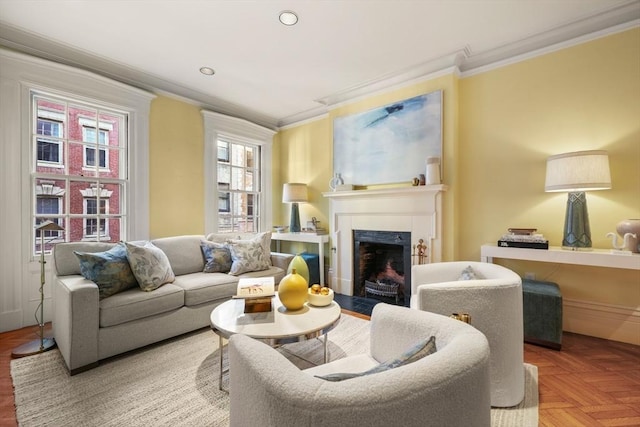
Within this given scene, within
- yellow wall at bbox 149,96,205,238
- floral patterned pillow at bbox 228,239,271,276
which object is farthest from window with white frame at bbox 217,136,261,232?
floral patterned pillow at bbox 228,239,271,276

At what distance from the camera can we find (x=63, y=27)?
2416 mm

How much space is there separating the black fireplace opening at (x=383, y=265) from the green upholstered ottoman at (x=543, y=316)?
117 centimetres

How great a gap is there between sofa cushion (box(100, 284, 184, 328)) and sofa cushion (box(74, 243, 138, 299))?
65mm

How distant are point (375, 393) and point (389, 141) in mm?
3143

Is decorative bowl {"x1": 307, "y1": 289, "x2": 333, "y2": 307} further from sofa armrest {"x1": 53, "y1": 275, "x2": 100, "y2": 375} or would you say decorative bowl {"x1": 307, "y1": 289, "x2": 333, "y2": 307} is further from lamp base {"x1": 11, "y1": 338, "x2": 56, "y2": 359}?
lamp base {"x1": 11, "y1": 338, "x2": 56, "y2": 359}

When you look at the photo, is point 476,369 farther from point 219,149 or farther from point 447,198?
point 219,149

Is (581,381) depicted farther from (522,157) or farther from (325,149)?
(325,149)

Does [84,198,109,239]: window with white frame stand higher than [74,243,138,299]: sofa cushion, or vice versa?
[84,198,109,239]: window with white frame

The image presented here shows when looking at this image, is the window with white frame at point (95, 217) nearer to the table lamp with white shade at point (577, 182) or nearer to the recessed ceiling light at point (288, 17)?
the recessed ceiling light at point (288, 17)

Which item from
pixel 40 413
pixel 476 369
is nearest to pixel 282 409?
pixel 476 369

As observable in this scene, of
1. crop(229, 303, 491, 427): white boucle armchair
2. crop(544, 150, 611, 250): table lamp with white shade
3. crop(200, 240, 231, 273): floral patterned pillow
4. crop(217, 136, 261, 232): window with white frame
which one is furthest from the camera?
crop(217, 136, 261, 232): window with white frame

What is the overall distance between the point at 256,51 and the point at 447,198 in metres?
2.53

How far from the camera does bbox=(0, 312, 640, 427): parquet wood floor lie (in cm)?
148

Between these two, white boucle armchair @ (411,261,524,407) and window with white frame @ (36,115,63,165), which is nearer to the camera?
white boucle armchair @ (411,261,524,407)
